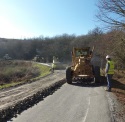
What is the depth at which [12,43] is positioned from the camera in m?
116

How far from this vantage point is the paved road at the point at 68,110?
933 cm

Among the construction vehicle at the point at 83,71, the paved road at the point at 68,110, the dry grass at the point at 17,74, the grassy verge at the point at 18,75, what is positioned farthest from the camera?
the dry grass at the point at 17,74

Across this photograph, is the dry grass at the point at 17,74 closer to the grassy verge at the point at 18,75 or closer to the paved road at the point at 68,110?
the grassy verge at the point at 18,75

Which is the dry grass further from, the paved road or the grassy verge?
the paved road

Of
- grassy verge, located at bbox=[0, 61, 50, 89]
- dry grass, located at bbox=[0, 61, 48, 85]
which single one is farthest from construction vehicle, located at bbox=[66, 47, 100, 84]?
dry grass, located at bbox=[0, 61, 48, 85]

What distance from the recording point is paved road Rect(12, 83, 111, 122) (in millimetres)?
9328

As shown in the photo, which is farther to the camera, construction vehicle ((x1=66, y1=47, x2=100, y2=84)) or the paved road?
construction vehicle ((x1=66, y1=47, x2=100, y2=84))

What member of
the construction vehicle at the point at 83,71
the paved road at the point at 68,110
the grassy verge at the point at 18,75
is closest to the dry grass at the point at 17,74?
the grassy verge at the point at 18,75

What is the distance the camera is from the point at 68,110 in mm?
10672

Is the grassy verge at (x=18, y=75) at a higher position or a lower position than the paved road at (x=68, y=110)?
lower

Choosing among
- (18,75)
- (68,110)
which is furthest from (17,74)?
(68,110)

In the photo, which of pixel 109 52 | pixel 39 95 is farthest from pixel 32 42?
pixel 39 95

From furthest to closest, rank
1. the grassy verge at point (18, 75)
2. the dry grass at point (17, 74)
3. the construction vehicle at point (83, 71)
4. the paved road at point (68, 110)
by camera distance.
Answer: the dry grass at point (17, 74), the grassy verge at point (18, 75), the construction vehicle at point (83, 71), the paved road at point (68, 110)

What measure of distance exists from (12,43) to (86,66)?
97.7m
